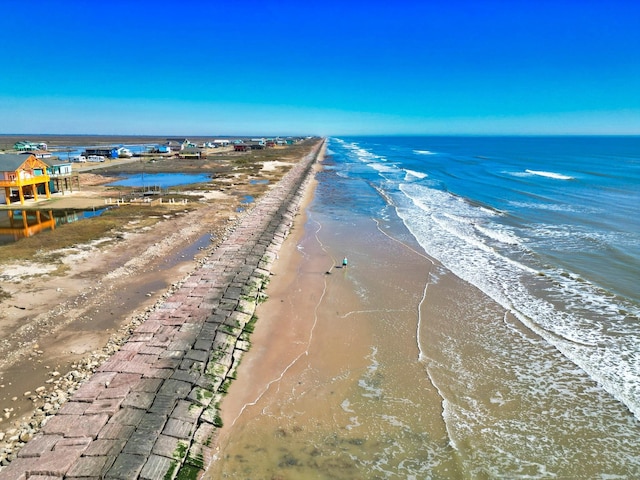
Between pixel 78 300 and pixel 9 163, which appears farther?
pixel 9 163

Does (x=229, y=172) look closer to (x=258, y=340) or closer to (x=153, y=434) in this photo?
(x=258, y=340)

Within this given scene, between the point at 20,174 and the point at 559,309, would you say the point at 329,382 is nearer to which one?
the point at 559,309

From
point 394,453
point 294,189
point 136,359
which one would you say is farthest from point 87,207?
point 394,453

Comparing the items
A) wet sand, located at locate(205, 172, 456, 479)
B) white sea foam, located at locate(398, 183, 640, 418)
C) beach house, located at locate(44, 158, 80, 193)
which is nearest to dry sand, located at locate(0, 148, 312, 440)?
wet sand, located at locate(205, 172, 456, 479)

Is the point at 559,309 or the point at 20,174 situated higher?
the point at 20,174

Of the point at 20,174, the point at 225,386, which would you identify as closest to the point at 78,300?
the point at 225,386

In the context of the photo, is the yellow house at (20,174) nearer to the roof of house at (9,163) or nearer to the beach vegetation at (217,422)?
the roof of house at (9,163)

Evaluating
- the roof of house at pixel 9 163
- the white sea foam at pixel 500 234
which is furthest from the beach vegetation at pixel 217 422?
the roof of house at pixel 9 163
